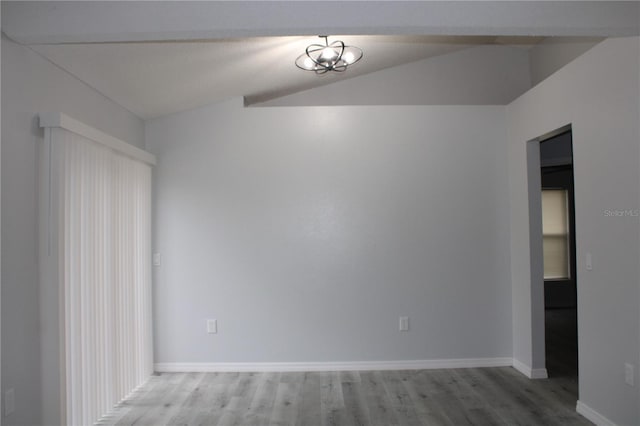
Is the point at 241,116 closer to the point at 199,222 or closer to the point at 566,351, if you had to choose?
the point at 199,222

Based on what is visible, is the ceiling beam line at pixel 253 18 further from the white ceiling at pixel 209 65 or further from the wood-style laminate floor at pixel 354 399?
the wood-style laminate floor at pixel 354 399

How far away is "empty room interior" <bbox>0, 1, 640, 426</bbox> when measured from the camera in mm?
2604

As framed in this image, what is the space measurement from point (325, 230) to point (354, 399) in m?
1.53

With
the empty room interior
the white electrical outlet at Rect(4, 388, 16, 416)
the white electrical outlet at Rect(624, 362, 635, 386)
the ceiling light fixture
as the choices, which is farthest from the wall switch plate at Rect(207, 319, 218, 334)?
the white electrical outlet at Rect(624, 362, 635, 386)

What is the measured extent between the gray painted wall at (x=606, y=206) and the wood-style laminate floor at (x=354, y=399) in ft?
1.48

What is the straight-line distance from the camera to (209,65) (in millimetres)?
3227

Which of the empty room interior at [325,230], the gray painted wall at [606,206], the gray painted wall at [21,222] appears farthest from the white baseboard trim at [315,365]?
the gray painted wall at [21,222]

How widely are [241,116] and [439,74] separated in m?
2.16

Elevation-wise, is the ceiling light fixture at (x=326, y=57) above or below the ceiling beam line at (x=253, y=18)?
above

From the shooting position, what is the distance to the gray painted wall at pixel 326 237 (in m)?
4.00

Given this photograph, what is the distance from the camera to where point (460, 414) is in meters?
3.01

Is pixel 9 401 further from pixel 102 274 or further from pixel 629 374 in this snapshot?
pixel 629 374

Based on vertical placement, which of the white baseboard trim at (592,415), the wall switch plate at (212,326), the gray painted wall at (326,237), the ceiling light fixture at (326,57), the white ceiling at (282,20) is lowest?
the white baseboard trim at (592,415)

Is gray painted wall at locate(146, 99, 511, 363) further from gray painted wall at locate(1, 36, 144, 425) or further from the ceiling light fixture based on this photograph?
gray painted wall at locate(1, 36, 144, 425)
